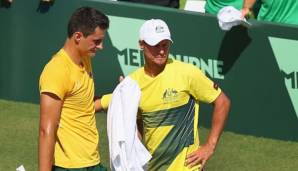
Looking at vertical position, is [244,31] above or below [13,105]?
above

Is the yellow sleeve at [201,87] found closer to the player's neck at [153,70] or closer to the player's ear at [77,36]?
the player's neck at [153,70]

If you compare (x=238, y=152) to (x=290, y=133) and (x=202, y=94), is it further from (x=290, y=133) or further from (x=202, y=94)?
(x=202, y=94)

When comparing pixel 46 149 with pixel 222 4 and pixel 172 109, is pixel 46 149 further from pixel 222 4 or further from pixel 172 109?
pixel 222 4

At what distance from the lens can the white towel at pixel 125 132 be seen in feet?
19.6

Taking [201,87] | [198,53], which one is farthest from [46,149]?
[198,53]

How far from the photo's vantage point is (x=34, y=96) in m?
10.6

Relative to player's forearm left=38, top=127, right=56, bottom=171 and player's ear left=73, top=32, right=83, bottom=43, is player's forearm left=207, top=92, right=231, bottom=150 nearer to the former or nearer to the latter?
player's ear left=73, top=32, right=83, bottom=43

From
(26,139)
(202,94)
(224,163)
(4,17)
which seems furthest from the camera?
(4,17)

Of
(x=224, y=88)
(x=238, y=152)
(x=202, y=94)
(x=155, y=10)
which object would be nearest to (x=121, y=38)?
(x=155, y=10)

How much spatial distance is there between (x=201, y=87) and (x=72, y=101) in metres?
0.94

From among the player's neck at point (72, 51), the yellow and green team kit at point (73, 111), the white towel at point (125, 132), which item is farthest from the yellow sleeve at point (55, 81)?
the white towel at point (125, 132)

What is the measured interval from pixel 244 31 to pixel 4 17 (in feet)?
9.73

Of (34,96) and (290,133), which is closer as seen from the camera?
(290,133)

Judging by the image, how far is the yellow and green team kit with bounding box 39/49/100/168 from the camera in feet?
18.9
